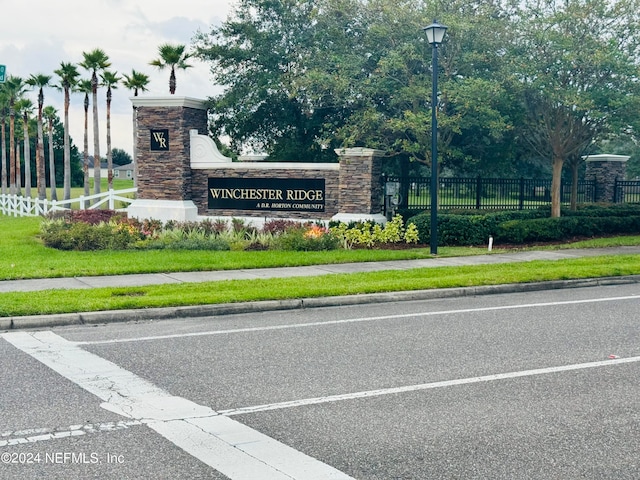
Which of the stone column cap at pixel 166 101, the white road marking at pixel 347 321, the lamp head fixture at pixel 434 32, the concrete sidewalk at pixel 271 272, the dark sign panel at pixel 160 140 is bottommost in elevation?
the white road marking at pixel 347 321

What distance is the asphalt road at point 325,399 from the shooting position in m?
5.23

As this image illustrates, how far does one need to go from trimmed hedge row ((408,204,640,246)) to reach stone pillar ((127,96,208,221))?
7.31 meters

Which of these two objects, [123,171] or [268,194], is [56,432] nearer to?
[268,194]

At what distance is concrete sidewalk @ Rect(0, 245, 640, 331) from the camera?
10.3 metres

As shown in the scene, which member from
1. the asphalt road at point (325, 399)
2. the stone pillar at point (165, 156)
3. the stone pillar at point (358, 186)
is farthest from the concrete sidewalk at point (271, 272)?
the stone pillar at point (165, 156)

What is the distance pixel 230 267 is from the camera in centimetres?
1545

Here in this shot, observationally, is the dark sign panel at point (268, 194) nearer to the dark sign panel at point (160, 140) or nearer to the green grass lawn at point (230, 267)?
the dark sign panel at point (160, 140)

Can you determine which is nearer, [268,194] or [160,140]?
[268,194]

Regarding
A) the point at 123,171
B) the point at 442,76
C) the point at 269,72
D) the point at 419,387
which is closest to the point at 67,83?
the point at 269,72

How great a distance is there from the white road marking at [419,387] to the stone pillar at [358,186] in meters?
13.5

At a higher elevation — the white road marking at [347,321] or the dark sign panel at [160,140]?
the dark sign panel at [160,140]

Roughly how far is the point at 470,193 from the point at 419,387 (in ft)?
61.3

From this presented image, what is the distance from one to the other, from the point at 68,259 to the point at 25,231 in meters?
8.38

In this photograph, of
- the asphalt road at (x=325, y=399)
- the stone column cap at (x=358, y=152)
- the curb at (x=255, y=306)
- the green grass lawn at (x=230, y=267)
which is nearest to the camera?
the asphalt road at (x=325, y=399)
